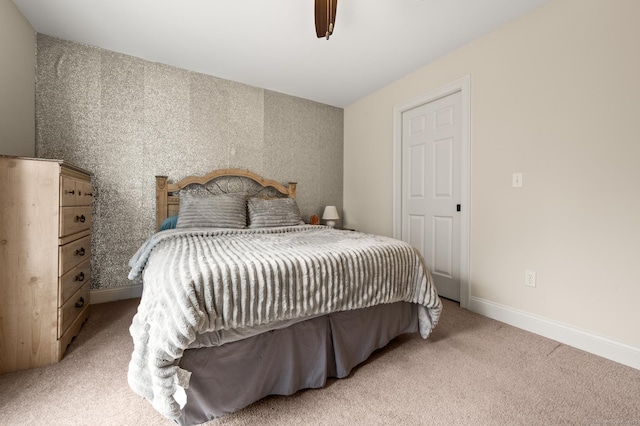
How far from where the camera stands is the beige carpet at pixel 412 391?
120 centimetres

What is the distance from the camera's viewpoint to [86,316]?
221 cm

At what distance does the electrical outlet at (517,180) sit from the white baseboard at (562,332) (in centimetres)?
100

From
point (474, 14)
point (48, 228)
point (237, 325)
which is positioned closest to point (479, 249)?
point (474, 14)

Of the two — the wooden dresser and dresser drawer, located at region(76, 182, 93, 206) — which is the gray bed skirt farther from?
dresser drawer, located at region(76, 182, 93, 206)

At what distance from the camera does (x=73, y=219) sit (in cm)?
187

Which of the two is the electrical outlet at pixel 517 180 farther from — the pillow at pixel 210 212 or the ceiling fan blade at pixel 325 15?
the pillow at pixel 210 212

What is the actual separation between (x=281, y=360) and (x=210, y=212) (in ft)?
5.56

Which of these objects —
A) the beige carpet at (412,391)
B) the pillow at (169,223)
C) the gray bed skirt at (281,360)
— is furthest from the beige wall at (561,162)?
the pillow at (169,223)

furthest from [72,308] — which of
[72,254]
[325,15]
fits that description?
[325,15]

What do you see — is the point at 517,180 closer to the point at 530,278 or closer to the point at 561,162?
the point at 561,162

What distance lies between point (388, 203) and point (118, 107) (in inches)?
120

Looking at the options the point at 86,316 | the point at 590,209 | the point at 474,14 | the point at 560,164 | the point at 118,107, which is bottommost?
the point at 86,316

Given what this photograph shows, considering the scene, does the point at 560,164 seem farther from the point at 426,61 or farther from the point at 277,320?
the point at 277,320

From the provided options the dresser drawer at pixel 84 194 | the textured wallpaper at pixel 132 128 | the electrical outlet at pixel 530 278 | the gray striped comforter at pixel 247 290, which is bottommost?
the electrical outlet at pixel 530 278
